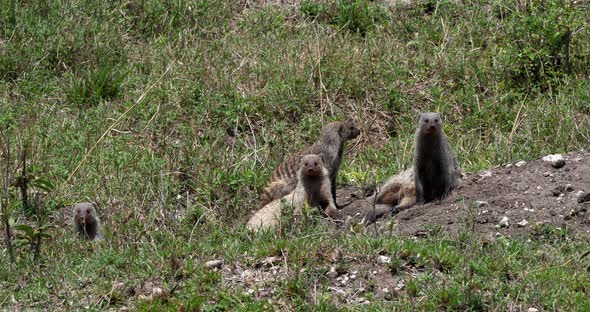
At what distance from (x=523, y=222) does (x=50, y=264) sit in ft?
10.1

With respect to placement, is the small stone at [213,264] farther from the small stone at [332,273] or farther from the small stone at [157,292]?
the small stone at [332,273]

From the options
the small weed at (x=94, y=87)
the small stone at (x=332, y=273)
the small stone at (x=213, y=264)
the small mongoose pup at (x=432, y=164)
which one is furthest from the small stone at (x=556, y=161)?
the small weed at (x=94, y=87)

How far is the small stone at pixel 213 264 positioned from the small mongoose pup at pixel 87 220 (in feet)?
6.76

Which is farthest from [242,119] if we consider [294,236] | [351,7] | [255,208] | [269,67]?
[294,236]

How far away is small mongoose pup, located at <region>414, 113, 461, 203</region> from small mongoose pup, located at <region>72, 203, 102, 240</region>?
2462 millimetres

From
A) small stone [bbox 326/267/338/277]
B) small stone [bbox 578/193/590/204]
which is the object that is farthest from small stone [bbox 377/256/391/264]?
small stone [bbox 578/193/590/204]

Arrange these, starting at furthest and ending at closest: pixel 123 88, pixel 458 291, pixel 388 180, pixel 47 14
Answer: pixel 47 14 < pixel 123 88 < pixel 388 180 < pixel 458 291

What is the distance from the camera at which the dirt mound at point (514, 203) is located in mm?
7082

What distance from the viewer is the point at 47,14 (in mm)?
11703

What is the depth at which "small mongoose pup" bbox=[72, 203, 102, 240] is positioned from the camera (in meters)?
8.05

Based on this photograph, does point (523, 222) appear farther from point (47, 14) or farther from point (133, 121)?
point (47, 14)

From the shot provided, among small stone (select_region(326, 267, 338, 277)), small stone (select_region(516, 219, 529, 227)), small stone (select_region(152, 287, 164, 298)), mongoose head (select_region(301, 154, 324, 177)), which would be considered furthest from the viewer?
mongoose head (select_region(301, 154, 324, 177))

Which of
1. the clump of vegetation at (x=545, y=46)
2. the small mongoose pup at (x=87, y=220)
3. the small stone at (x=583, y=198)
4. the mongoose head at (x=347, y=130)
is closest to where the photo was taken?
the small stone at (x=583, y=198)

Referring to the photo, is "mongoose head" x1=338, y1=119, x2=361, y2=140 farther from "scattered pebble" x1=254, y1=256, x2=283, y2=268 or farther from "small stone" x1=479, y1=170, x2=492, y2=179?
"scattered pebble" x1=254, y1=256, x2=283, y2=268
